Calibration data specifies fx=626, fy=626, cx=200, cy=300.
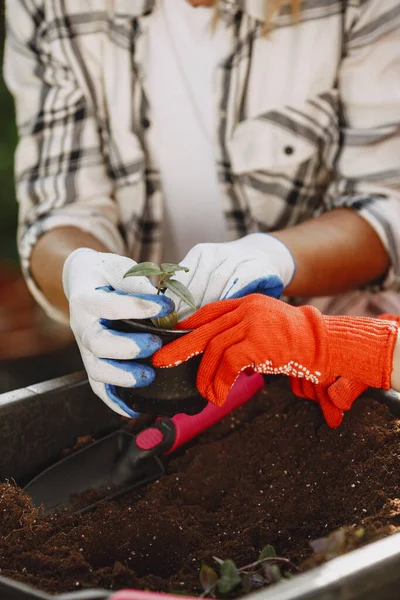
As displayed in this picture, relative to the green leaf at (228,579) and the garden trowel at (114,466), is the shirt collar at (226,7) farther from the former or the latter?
the green leaf at (228,579)

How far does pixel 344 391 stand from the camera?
94cm

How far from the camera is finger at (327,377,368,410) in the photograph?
3.10 feet

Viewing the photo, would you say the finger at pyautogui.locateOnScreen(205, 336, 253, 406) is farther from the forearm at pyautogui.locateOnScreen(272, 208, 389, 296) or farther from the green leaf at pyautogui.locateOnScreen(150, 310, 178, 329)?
the forearm at pyautogui.locateOnScreen(272, 208, 389, 296)

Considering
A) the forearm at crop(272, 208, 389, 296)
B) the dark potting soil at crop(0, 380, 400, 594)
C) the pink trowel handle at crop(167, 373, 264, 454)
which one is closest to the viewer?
the dark potting soil at crop(0, 380, 400, 594)

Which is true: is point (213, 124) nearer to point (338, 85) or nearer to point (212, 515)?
point (338, 85)

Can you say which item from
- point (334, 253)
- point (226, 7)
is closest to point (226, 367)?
point (334, 253)

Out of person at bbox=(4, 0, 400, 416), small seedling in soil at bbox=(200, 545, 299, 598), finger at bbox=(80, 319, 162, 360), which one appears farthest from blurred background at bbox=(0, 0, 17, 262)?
small seedling in soil at bbox=(200, 545, 299, 598)

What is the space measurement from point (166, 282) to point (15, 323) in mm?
2139

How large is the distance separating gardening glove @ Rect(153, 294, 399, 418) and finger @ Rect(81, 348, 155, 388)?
0.03 meters

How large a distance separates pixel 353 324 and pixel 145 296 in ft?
0.96

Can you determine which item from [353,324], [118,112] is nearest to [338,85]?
[118,112]

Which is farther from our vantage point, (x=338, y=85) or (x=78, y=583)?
(x=338, y=85)

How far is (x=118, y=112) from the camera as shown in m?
1.52

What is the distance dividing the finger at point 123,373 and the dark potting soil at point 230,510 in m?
0.19
